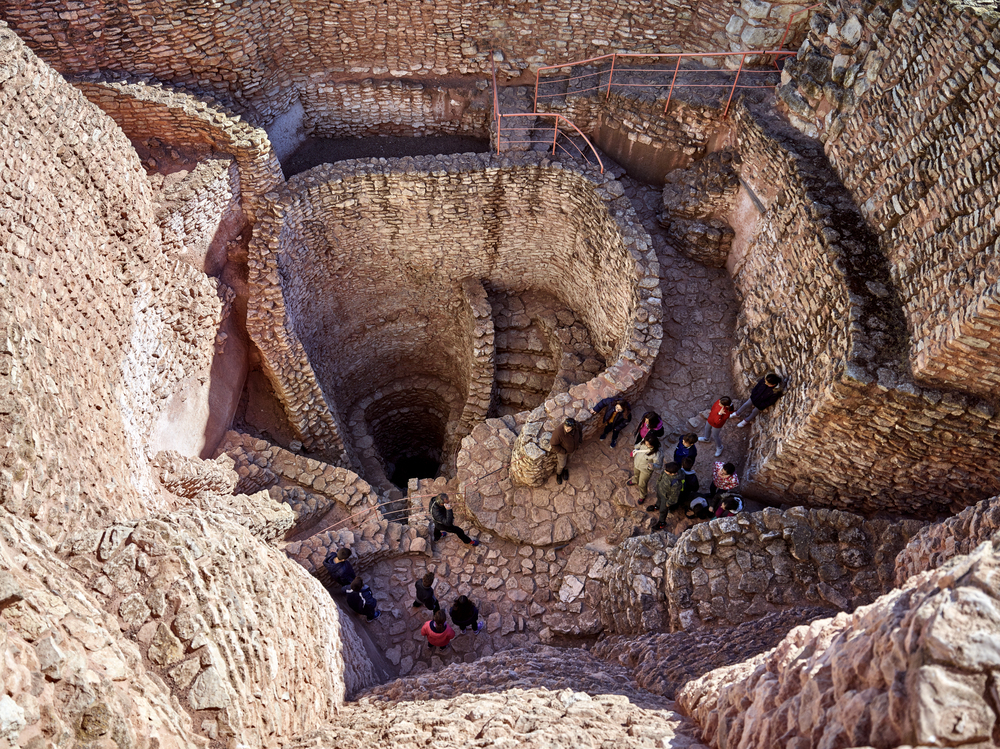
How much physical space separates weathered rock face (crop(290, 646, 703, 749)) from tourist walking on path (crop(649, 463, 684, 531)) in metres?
1.98

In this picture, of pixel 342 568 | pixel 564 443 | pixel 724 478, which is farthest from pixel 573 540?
pixel 342 568

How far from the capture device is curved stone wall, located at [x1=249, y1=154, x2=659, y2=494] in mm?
9352

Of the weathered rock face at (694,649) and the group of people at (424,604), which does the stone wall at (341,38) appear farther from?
the weathered rock face at (694,649)

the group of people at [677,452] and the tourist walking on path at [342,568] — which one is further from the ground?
the group of people at [677,452]

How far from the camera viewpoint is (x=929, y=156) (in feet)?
19.7

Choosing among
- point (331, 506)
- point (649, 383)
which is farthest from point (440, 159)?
point (331, 506)

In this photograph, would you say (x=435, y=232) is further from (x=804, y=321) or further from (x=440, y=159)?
(x=804, y=321)

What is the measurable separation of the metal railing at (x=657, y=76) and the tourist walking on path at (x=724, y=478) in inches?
195

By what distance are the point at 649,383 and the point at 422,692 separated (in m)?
4.85

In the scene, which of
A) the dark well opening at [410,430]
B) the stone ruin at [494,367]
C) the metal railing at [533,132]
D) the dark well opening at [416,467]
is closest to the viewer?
the stone ruin at [494,367]

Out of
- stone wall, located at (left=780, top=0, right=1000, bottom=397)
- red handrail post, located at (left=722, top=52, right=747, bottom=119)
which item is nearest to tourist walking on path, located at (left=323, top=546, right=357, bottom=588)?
stone wall, located at (left=780, top=0, right=1000, bottom=397)

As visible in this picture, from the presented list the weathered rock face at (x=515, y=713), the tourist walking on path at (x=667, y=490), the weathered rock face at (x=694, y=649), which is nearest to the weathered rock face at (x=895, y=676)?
the weathered rock face at (x=515, y=713)

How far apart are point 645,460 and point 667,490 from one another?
45cm

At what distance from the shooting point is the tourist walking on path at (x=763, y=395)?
7.39 m
